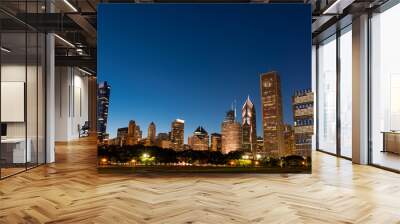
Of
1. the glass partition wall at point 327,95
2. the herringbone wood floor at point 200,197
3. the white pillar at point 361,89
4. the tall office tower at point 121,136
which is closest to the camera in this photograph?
the herringbone wood floor at point 200,197

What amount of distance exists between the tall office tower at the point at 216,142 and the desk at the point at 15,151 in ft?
11.5

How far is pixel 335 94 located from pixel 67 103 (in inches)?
423

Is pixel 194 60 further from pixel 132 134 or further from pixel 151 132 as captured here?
pixel 132 134

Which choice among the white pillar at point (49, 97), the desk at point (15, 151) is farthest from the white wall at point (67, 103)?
the desk at point (15, 151)

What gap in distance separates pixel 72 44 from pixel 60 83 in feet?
15.6

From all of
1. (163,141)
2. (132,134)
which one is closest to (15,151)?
(132,134)

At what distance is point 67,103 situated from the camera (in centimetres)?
1567

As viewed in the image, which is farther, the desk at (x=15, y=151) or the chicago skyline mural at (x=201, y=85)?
the chicago skyline mural at (x=201, y=85)

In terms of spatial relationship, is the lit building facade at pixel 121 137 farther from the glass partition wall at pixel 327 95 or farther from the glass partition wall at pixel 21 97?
the glass partition wall at pixel 327 95

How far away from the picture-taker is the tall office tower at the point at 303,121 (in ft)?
21.8

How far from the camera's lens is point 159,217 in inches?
155

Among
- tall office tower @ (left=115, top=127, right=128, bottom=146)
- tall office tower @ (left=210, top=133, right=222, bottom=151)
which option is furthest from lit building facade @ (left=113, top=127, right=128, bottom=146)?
tall office tower @ (left=210, top=133, right=222, bottom=151)

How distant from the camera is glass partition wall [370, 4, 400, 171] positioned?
7.02m

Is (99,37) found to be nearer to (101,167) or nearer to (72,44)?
(101,167)
